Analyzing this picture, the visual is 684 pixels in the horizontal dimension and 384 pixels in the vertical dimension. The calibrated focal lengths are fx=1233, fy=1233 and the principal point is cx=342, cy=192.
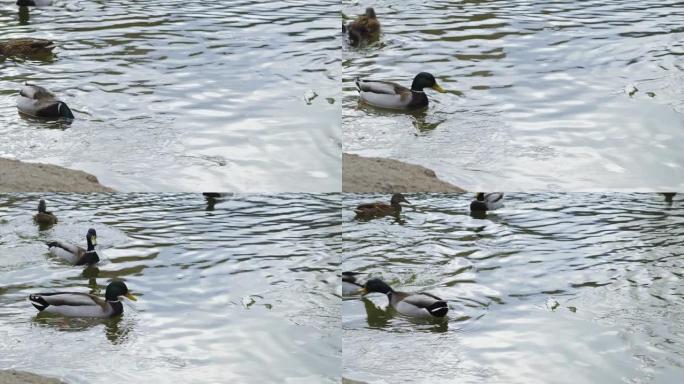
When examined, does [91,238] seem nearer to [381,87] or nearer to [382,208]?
[382,208]

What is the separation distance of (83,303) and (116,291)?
27 centimetres

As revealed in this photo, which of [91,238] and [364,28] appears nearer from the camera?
[91,238]

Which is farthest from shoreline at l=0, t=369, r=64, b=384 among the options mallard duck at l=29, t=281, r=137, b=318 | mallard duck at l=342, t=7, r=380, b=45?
mallard duck at l=342, t=7, r=380, b=45

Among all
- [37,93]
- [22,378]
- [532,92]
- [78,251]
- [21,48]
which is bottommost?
[22,378]

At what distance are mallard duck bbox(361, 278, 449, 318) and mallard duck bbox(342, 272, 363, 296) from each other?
0.06 m

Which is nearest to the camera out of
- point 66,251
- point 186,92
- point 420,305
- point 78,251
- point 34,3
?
point 420,305

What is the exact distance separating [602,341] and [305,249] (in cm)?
206

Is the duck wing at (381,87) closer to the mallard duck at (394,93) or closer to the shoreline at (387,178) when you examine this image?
the mallard duck at (394,93)

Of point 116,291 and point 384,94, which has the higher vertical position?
point 384,94

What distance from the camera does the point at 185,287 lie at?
812 cm

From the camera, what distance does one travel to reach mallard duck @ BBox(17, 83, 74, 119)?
891 centimetres

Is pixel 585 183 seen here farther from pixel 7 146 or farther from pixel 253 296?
pixel 7 146

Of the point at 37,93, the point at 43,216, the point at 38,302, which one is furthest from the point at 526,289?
the point at 37,93

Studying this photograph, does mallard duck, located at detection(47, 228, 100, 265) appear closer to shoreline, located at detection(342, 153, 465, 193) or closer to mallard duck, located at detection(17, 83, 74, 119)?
mallard duck, located at detection(17, 83, 74, 119)
